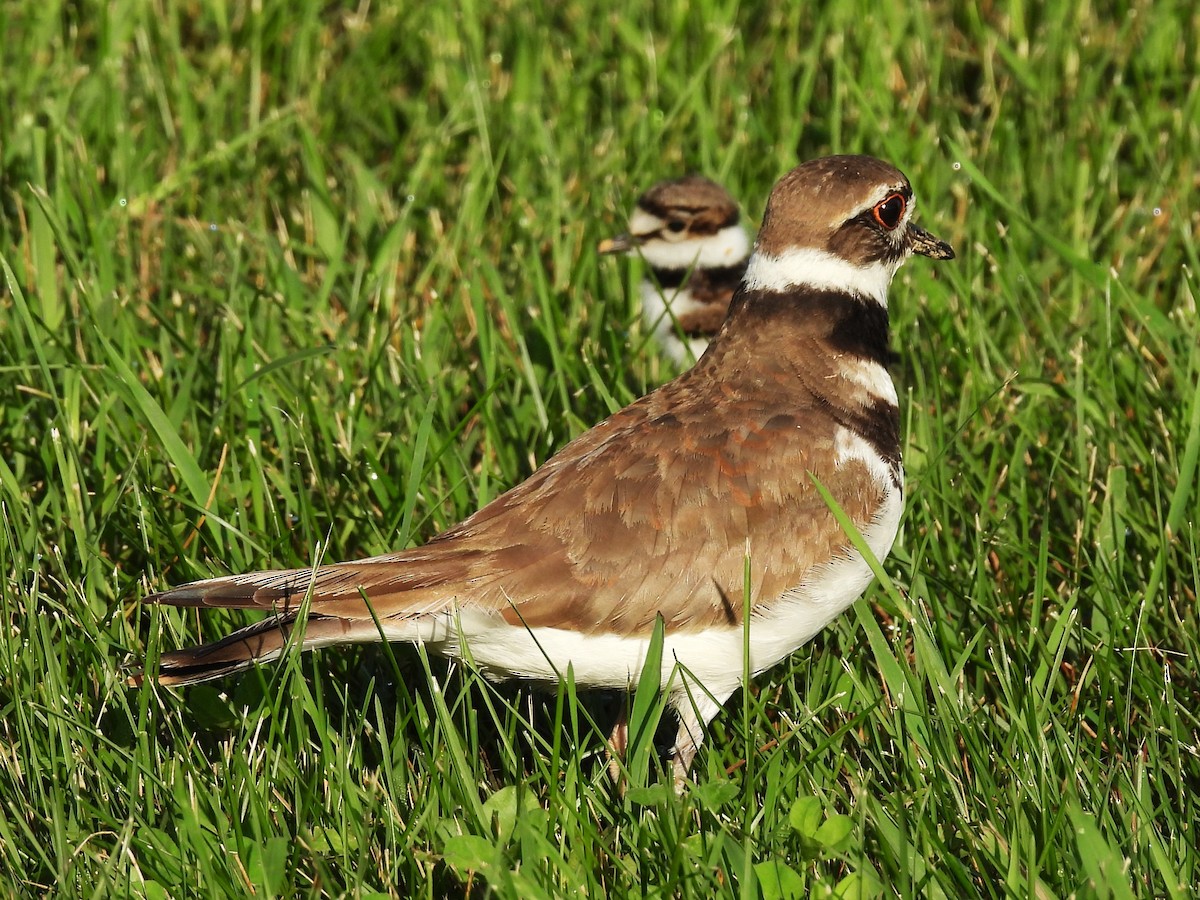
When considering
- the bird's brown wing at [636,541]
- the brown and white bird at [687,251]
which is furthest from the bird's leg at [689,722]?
the brown and white bird at [687,251]

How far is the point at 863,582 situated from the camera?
12.9ft

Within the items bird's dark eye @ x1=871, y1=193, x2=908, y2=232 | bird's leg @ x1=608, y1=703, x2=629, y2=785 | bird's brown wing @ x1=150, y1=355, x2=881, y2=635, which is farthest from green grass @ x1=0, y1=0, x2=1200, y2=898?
bird's dark eye @ x1=871, y1=193, x2=908, y2=232

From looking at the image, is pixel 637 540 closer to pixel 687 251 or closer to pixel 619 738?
pixel 619 738

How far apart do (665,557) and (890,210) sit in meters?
1.30

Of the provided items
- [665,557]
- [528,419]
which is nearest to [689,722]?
[665,557]

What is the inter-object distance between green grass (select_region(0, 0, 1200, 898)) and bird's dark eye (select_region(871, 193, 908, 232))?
81 cm

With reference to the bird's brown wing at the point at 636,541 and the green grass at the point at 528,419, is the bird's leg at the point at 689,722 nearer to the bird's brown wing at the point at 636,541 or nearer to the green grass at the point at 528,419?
the green grass at the point at 528,419

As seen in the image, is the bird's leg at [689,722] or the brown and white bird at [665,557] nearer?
the brown and white bird at [665,557]

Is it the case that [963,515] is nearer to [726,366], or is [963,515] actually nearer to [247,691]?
[726,366]

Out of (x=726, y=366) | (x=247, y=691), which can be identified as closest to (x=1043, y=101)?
(x=726, y=366)

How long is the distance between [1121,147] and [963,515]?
10.4 ft

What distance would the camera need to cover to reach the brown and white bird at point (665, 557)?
367 centimetres

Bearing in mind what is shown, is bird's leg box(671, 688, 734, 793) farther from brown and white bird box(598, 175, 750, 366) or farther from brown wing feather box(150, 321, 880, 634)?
brown and white bird box(598, 175, 750, 366)

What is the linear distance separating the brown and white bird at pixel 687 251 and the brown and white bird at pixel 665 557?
71.0 inches
